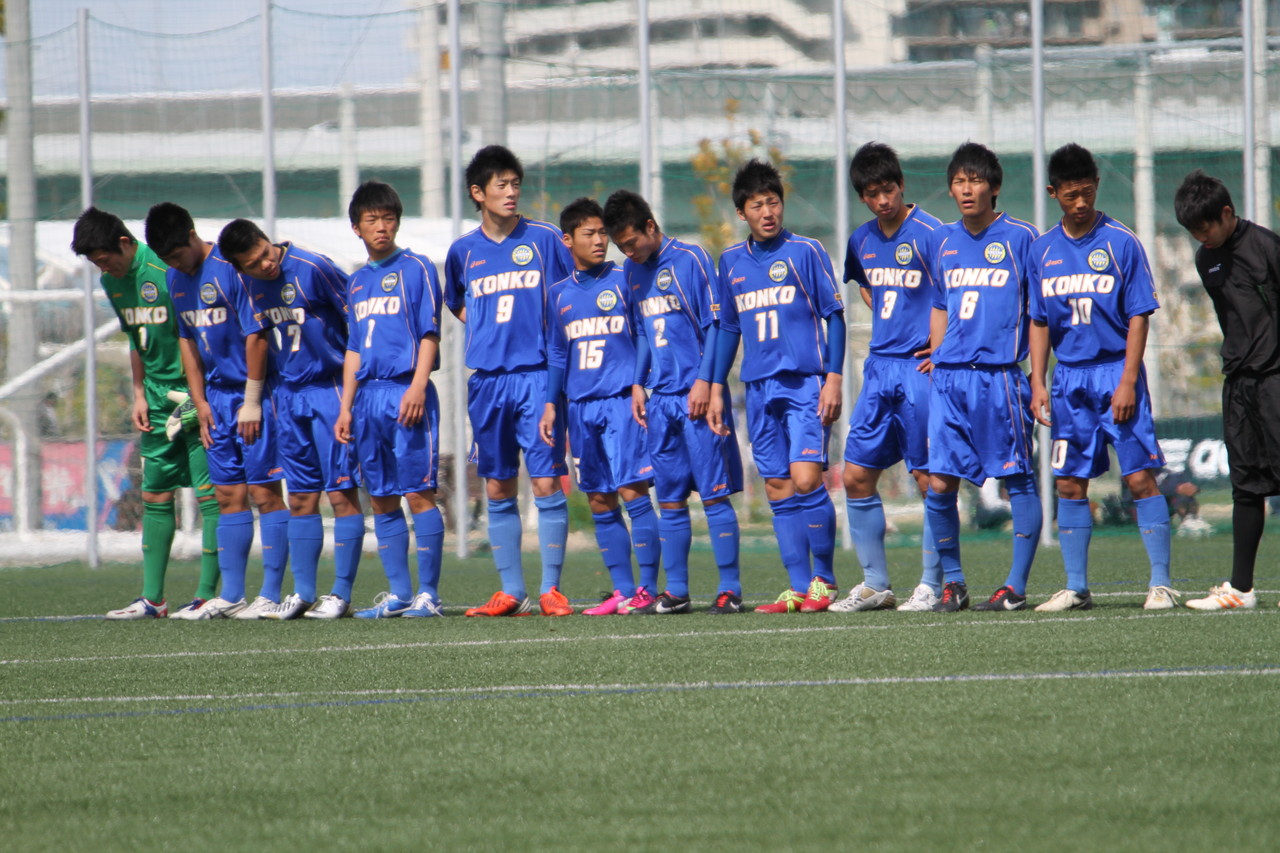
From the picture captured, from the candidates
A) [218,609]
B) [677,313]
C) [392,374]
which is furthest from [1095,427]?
[218,609]

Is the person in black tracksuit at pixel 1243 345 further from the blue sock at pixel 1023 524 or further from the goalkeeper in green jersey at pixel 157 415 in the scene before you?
the goalkeeper in green jersey at pixel 157 415

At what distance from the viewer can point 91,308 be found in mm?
11859

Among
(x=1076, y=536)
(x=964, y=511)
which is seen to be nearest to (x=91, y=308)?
(x=964, y=511)

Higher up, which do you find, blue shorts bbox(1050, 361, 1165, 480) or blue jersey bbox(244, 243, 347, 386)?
blue jersey bbox(244, 243, 347, 386)

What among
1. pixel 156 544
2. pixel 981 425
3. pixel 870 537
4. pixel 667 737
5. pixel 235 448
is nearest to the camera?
pixel 667 737

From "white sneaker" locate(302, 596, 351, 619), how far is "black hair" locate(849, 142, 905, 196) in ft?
10.6

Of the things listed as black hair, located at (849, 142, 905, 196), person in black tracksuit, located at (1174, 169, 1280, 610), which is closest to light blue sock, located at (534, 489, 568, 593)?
black hair, located at (849, 142, 905, 196)

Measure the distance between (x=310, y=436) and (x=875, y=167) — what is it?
3.09 meters

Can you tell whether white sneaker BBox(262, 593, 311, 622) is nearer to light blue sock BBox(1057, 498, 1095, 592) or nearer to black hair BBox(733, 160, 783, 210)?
black hair BBox(733, 160, 783, 210)

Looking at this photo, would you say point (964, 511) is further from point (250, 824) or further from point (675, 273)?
point (250, 824)

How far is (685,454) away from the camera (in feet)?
24.4

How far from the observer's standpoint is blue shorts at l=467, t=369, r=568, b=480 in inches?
298

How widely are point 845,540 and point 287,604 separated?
5235mm

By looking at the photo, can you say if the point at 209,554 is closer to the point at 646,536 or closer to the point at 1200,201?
the point at 646,536
